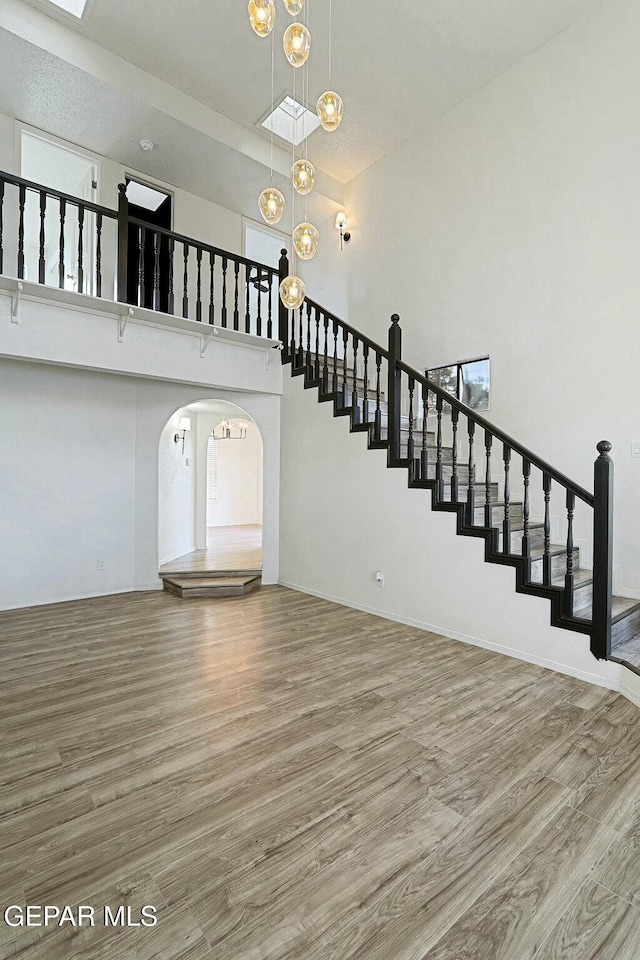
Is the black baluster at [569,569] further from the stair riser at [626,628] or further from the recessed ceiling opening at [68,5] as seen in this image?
the recessed ceiling opening at [68,5]

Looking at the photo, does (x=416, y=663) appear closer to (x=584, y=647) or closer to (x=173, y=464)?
(x=584, y=647)

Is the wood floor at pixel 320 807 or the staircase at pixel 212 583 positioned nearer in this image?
the wood floor at pixel 320 807

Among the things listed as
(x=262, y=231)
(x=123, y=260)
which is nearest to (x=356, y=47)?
(x=262, y=231)

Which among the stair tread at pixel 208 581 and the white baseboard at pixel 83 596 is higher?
the stair tread at pixel 208 581

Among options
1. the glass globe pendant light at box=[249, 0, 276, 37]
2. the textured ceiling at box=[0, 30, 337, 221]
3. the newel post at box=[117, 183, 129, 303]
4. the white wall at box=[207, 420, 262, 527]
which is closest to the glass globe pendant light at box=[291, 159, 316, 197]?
the glass globe pendant light at box=[249, 0, 276, 37]

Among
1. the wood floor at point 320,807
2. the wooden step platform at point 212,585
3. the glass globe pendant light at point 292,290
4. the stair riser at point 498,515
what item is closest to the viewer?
the wood floor at point 320,807

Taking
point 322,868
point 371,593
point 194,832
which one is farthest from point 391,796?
point 371,593

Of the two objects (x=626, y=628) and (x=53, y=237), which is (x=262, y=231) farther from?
(x=626, y=628)

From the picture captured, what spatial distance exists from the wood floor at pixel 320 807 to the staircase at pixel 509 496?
1.95ft

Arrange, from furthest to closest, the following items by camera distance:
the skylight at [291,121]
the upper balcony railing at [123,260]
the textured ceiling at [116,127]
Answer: the skylight at [291,121]
the textured ceiling at [116,127]
the upper balcony railing at [123,260]

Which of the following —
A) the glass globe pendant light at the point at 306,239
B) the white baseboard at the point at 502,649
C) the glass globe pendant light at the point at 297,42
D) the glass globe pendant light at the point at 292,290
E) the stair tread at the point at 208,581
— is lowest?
the white baseboard at the point at 502,649

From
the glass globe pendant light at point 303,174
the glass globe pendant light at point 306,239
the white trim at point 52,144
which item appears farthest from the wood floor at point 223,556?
the white trim at point 52,144

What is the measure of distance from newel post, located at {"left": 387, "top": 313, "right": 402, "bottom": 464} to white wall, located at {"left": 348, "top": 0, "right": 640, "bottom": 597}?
4.04ft

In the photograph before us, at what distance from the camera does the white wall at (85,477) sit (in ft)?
16.9
